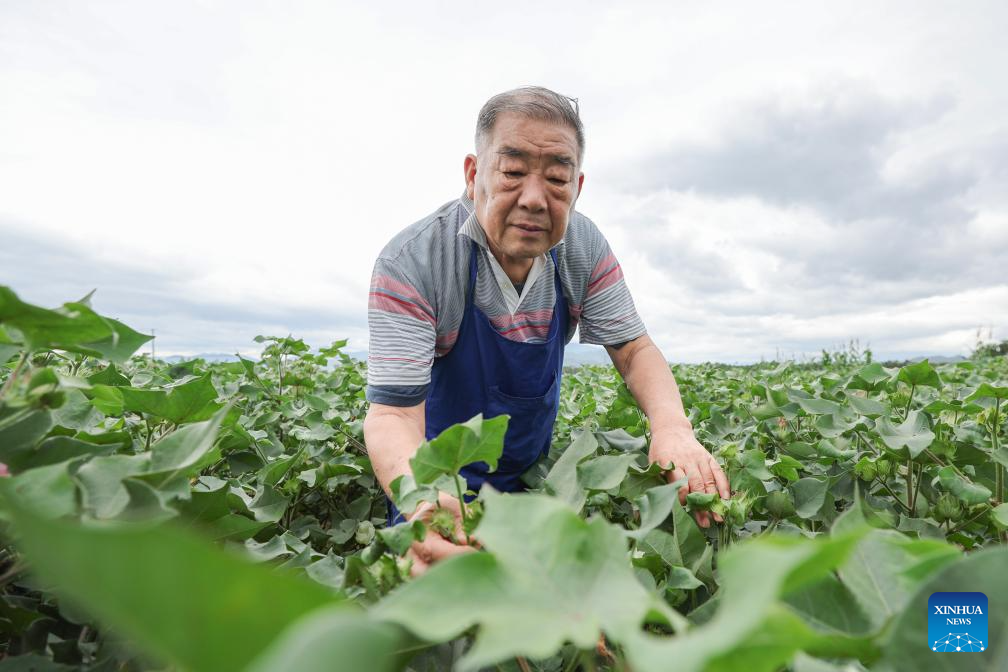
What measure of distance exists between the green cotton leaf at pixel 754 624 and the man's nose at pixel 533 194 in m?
1.72

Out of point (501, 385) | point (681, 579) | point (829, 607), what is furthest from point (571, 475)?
point (501, 385)

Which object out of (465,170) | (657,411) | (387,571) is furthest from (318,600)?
(465,170)

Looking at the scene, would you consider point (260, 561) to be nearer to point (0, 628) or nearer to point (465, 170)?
point (0, 628)

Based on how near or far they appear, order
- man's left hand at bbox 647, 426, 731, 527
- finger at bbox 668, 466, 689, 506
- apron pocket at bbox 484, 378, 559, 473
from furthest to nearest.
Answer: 1. apron pocket at bbox 484, 378, 559, 473
2. man's left hand at bbox 647, 426, 731, 527
3. finger at bbox 668, 466, 689, 506

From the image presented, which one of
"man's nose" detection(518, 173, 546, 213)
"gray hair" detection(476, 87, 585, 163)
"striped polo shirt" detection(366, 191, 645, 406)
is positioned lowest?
"striped polo shirt" detection(366, 191, 645, 406)

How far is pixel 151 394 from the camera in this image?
1043 millimetres

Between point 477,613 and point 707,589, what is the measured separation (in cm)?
75

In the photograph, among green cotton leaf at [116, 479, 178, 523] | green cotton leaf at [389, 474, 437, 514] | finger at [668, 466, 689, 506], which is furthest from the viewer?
finger at [668, 466, 689, 506]

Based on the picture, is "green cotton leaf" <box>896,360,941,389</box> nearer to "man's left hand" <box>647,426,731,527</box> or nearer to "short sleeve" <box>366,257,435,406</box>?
Result: "man's left hand" <box>647,426,731,527</box>

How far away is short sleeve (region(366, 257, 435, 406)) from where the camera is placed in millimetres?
2031

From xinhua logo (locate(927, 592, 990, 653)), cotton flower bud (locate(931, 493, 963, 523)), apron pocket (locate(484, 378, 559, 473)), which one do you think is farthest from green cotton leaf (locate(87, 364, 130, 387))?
cotton flower bud (locate(931, 493, 963, 523))

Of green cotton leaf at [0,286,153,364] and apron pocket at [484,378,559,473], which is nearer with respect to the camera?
green cotton leaf at [0,286,153,364]

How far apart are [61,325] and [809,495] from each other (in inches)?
52.5

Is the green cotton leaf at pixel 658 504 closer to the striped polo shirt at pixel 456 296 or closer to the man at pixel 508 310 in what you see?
the man at pixel 508 310
